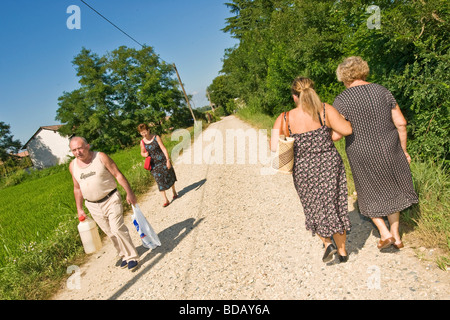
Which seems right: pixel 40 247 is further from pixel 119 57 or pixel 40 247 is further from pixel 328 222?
pixel 119 57

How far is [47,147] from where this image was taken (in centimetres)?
5100

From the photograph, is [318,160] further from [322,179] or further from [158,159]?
[158,159]

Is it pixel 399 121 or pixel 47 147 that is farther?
pixel 47 147

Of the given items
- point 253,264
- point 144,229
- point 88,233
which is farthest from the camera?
point 144,229

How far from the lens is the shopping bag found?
396 cm

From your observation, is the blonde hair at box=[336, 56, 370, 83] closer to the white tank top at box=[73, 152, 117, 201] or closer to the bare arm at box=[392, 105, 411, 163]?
the bare arm at box=[392, 105, 411, 163]

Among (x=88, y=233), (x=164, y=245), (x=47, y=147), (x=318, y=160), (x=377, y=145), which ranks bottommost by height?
(x=164, y=245)

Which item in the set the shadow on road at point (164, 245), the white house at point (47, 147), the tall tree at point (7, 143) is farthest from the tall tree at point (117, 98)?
the shadow on road at point (164, 245)

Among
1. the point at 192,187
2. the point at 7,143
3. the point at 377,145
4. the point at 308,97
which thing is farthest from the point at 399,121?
the point at 7,143

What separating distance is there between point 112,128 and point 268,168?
3737cm

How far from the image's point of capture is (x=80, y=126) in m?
38.8

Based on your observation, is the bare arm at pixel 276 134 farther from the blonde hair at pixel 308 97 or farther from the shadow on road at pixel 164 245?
the shadow on road at pixel 164 245

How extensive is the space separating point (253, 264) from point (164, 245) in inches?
75.0
